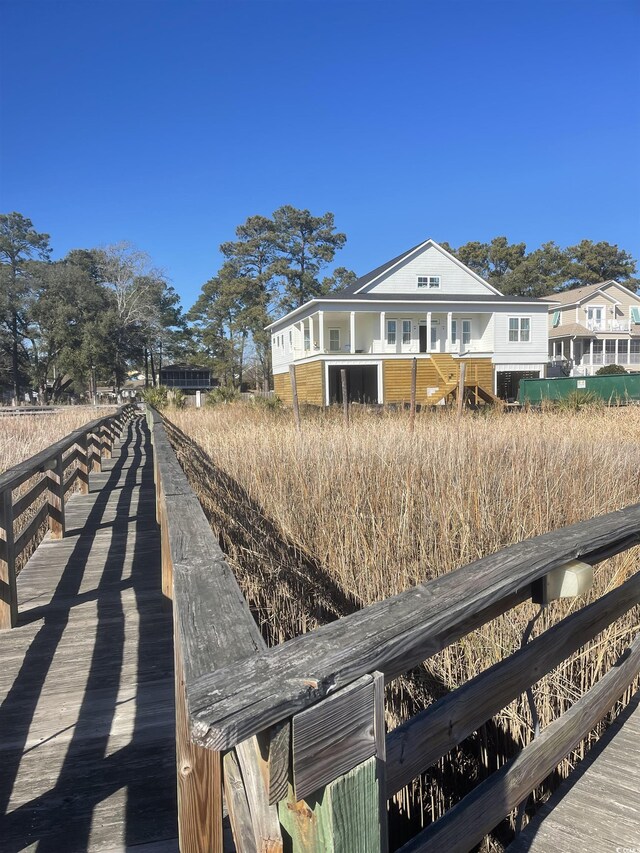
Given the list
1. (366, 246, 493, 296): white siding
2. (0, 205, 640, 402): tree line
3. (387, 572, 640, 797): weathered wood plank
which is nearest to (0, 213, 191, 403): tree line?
(0, 205, 640, 402): tree line

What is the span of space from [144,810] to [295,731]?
1625mm

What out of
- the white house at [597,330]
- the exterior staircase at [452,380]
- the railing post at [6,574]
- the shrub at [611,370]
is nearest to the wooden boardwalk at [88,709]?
the railing post at [6,574]

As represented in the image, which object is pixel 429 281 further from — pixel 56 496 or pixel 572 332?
pixel 56 496

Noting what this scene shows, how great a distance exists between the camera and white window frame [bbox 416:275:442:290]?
→ 91.2 ft

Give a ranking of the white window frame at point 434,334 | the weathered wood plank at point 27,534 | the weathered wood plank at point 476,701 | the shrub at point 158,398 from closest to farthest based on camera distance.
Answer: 1. the weathered wood plank at point 476,701
2. the weathered wood plank at point 27,534
3. the shrub at point 158,398
4. the white window frame at point 434,334

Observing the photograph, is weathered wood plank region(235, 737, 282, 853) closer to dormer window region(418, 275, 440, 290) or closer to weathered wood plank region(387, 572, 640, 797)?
weathered wood plank region(387, 572, 640, 797)

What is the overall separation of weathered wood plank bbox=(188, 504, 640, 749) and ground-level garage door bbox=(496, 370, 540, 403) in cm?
2884

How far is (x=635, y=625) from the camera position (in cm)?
334

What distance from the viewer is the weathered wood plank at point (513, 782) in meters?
1.34

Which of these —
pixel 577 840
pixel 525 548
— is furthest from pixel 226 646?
pixel 577 840

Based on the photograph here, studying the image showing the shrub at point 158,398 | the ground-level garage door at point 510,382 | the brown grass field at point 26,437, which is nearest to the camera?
the brown grass field at point 26,437

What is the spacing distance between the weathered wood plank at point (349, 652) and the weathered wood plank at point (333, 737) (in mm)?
21

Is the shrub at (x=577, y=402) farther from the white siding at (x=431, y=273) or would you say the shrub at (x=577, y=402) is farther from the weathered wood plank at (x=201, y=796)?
the white siding at (x=431, y=273)

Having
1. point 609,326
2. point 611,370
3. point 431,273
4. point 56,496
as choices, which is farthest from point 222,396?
point 609,326
